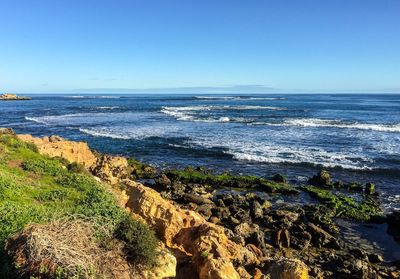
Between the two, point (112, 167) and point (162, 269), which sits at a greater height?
point (162, 269)

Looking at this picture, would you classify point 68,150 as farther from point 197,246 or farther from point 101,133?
point 101,133

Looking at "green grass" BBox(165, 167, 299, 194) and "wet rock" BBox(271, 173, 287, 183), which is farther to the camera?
"wet rock" BBox(271, 173, 287, 183)

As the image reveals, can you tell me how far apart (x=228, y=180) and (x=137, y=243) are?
16718 mm

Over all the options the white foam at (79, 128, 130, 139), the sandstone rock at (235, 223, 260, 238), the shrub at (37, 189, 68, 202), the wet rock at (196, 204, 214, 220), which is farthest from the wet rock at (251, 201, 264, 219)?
the white foam at (79, 128, 130, 139)

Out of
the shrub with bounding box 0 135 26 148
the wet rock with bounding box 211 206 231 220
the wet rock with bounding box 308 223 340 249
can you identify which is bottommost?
the wet rock with bounding box 308 223 340 249

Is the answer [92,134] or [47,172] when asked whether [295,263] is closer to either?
[47,172]

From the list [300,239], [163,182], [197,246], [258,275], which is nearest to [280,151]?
[163,182]

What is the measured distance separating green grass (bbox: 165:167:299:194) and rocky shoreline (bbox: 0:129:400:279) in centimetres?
7

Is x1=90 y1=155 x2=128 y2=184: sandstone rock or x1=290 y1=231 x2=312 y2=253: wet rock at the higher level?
x1=90 y1=155 x2=128 y2=184: sandstone rock

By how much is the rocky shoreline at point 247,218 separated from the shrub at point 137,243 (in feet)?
5.45

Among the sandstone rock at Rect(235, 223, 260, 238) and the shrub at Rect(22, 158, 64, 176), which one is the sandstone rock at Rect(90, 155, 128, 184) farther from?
the sandstone rock at Rect(235, 223, 260, 238)

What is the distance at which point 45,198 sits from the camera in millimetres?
11984

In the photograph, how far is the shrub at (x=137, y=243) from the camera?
835 cm

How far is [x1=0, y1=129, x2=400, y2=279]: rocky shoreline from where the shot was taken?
1071 cm
